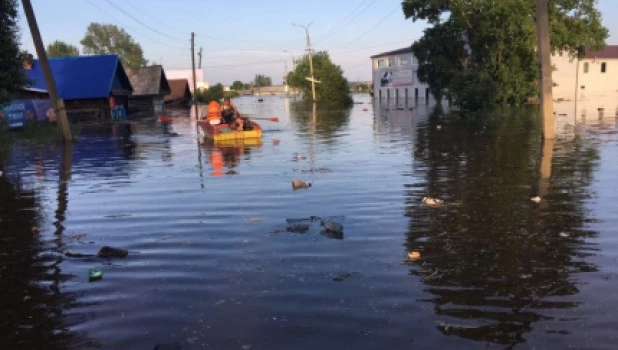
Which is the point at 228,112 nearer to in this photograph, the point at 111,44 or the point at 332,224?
the point at 332,224

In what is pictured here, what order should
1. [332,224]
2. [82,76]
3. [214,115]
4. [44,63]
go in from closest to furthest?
1. [332,224]
2. [44,63]
3. [214,115]
4. [82,76]

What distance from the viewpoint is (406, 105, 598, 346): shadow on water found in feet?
15.6

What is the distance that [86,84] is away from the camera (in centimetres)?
3972

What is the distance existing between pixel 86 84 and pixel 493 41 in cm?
3106

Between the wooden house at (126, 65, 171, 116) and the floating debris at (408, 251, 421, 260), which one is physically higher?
the wooden house at (126, 65, 171, 116)

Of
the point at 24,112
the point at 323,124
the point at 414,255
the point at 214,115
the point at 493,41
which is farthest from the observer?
the point at 493,41

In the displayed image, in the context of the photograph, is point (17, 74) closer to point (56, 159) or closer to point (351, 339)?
point (56, 159)

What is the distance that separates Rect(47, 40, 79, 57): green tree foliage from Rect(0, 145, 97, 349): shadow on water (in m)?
106

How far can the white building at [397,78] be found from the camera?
2899 inches

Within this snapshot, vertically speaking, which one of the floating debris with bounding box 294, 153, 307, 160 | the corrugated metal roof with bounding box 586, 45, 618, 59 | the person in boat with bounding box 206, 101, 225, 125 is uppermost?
the corrugated metal roof with bounding box 586, 45, 618, 59

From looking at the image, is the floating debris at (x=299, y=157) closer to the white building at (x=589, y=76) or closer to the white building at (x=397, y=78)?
the white building at (x=589, y=76)

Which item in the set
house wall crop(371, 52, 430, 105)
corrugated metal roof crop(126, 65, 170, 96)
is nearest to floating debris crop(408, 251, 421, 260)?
corrugated metal roof crop(126, 65, 170, 96)

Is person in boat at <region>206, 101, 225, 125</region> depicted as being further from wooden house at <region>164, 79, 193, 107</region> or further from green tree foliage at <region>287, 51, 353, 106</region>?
wooden house at <region>164, 79, 193, 107</region>

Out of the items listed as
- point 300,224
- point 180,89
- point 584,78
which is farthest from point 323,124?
point 180,89
